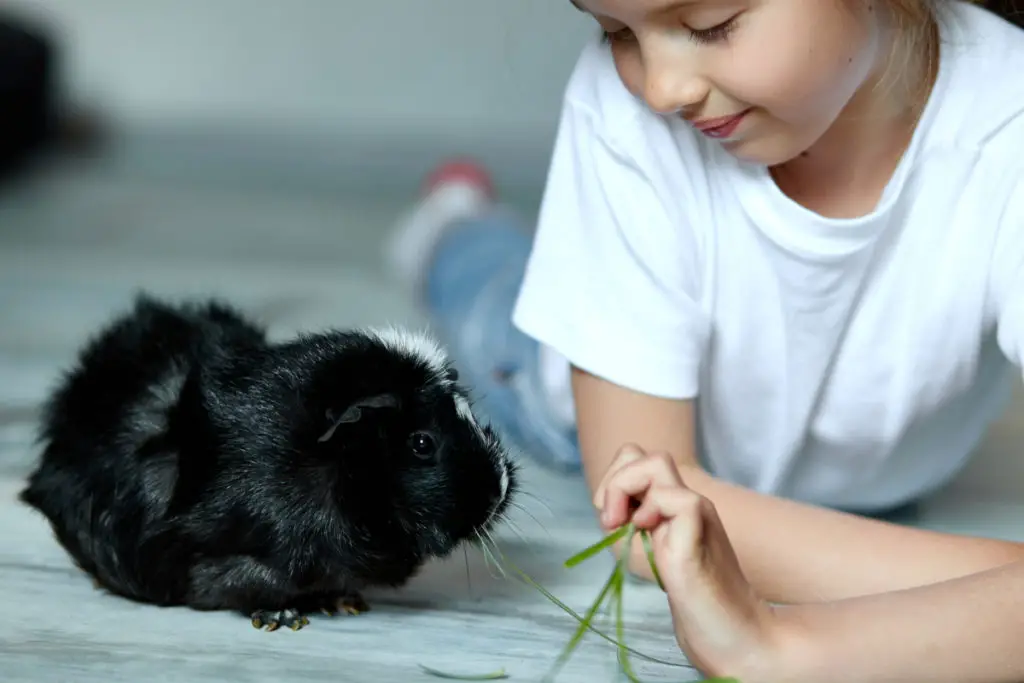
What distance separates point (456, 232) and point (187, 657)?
Result: 987 mm

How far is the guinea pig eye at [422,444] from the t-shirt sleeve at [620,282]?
19cm

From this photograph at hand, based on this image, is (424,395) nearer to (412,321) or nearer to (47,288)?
(412,321)

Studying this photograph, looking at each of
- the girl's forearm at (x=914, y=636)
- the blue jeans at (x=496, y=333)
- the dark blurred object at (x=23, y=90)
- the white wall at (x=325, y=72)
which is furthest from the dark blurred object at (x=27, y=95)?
the girl's forearm at (x=914, y=636)

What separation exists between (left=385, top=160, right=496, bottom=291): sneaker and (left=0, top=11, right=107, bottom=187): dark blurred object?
111cm

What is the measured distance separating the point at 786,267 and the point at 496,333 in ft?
1.70

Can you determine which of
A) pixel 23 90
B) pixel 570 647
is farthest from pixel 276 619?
pixel 23 90

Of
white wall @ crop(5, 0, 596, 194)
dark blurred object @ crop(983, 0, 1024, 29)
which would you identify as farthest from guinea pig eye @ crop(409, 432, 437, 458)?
white wall @ crop(5, 0, 596, 194)

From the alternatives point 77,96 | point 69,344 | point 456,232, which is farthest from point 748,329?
point 77,96

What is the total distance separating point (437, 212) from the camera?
194 cm

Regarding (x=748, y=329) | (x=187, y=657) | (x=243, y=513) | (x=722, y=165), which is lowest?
(x=187, y=657)

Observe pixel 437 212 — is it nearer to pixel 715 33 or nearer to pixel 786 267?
pixel 786 267

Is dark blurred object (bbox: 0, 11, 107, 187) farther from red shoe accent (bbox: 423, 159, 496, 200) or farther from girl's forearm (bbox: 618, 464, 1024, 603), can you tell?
girl's forearm (bbox: 618, 464, 1024, 603)

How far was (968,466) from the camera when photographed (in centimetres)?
140

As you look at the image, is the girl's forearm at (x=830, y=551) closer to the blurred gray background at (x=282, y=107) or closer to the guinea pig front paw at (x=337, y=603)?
the guinea pig front paw at (x=337, y=603)
